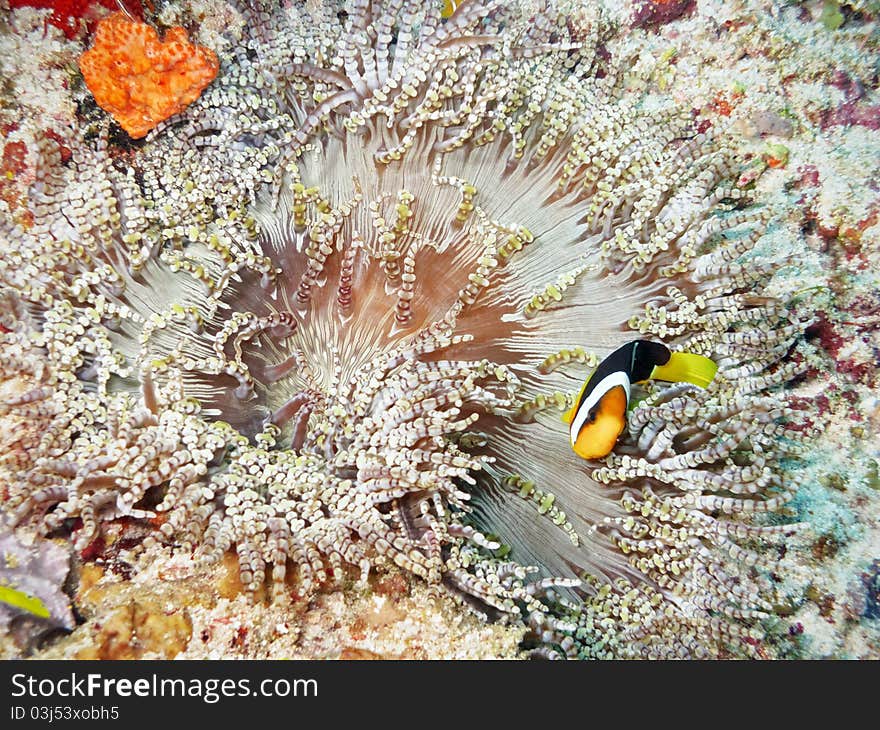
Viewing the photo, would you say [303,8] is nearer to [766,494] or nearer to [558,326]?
[558,326]

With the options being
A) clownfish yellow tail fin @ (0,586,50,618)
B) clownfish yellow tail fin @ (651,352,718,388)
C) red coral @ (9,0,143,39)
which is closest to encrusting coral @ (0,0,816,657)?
clownfish yellow tail fin @ (651,352,718,388)

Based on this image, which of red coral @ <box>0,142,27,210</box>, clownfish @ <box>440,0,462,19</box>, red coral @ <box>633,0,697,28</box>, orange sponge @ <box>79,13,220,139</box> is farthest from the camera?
red coral @ <box>633,0,697,28</box>

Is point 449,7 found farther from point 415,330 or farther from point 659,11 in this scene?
point 415,330

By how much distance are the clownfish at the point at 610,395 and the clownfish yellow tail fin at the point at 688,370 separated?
2.4 inches

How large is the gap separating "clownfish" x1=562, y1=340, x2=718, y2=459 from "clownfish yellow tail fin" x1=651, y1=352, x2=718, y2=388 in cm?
6

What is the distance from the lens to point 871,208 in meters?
2.69

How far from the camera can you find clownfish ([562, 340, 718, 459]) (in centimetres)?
193

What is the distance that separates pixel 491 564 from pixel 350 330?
1.03m

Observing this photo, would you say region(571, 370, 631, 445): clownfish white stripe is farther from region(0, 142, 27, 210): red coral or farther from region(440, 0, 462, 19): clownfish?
region(0, 142, 27, 210): red coral

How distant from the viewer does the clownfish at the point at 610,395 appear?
1934mm

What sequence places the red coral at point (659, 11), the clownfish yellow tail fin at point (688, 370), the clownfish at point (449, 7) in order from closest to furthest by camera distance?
the clownfish yellow tail fin at point (688, 370), the clownfish at point (449, 7), the red coral at point (659, 11)

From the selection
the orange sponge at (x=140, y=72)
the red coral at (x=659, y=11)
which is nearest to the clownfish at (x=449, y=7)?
the red coral at (x=659, y=11)

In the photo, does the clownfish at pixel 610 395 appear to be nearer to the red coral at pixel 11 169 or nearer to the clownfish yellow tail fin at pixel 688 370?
the clownfish yellow tail fin at pixel 688 370

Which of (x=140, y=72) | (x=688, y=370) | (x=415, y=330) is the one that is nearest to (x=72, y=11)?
(x=140, y=72)
